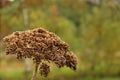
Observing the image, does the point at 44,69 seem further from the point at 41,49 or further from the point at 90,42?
the point at 90,42

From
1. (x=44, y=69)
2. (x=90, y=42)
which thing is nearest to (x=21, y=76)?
(x=90, y=42)

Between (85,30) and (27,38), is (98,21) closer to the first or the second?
(85,30)

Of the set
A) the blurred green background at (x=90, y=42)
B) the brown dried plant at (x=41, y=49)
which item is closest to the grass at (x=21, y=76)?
the blurred green background at (x=90, y=42)

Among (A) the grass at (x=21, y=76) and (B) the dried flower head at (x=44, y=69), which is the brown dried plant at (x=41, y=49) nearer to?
(B) the dried flower head at (x=44, y=69)

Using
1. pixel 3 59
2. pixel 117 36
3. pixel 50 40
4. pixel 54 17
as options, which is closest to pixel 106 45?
pixel 117 36

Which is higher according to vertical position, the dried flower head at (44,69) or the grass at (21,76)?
the grass at (21,76)

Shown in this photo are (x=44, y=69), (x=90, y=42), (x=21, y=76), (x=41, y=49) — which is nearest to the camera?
(x=41, y=49)

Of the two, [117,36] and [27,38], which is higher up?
[117,36]

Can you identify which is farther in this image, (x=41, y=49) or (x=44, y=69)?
(x=44, y=69)
